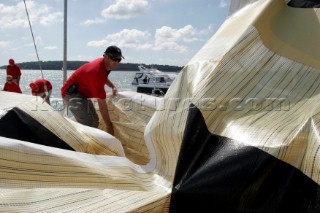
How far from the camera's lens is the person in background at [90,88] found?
381 cm

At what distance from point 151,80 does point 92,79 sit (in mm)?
27268

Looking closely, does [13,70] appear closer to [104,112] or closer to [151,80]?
[104,112]

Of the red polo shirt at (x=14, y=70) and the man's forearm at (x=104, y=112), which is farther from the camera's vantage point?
the red polo shirt at (x=14, y=70)

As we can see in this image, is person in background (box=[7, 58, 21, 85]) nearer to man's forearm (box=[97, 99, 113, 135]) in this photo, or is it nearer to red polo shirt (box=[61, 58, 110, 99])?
red polo shirt (box=[61, 58, 110, 99])

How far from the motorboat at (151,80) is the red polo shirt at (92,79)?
2285 centimetres

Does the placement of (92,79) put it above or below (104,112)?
above

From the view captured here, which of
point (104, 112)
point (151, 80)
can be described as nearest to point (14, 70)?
point (104, 112)

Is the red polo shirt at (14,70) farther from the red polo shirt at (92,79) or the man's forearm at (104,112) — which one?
the man's forearm at (104,112)

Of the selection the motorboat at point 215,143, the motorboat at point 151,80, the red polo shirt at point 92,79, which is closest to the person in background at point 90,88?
the red polo shirt at point 92,79

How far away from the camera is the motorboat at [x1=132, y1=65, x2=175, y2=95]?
29.0 m

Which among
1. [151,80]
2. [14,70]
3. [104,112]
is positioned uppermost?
[104,112]

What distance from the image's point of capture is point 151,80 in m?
31.0

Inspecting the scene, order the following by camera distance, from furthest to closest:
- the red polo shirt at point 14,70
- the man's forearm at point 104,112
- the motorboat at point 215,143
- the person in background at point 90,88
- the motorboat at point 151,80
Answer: the motorboat at point 151,80 → the red polo shirt at point 14,70 → the person in background at point 90,88 → the man's forearm at point 104,112 → the motorboat at point 215,143

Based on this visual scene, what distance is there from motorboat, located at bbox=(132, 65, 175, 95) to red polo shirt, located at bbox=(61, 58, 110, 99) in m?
22.9
